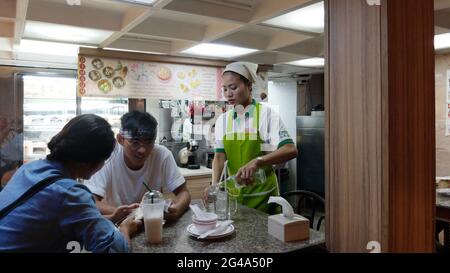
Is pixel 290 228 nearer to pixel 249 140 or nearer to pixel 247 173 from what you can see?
pixel 247 173

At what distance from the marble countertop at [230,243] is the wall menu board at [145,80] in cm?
197

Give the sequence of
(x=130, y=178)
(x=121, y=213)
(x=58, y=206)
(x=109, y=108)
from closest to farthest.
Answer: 1. (x=58, y=206)
2. (x=121, y=213)
3. (x=130, y=178)
4. (x=109, y=108)

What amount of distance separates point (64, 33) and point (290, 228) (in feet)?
7.30

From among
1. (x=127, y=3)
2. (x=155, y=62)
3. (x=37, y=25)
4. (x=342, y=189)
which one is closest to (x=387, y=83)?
(x=342, y=189)

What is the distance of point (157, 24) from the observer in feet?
7.80

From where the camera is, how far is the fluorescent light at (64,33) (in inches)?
87.9

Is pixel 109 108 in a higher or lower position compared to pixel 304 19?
lower

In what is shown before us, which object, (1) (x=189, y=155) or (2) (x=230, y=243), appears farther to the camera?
(1) (x=189, y=155)

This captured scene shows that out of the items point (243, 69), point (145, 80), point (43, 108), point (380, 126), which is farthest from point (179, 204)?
point (43, 108)

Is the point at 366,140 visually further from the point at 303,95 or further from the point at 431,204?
the point at 303,95

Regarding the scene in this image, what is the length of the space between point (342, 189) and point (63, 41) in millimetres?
2493

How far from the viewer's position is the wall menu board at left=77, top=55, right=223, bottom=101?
2865mm

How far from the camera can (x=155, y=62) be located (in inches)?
123

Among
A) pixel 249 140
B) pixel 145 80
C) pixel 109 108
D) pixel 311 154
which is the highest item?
pixel 145 80
